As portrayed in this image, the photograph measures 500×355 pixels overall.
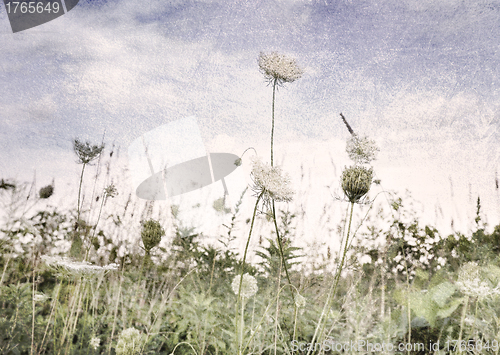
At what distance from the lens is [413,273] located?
165 inches

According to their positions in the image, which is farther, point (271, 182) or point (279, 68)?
point (279, 68)

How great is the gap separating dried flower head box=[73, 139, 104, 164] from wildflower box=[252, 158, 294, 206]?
2.09 metres

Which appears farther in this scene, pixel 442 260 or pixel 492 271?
pixel 442 260

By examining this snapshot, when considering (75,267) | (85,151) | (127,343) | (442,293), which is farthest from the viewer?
(85,151)

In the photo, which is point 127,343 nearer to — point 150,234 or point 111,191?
point 150,234

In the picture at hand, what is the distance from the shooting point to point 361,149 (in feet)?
5.79

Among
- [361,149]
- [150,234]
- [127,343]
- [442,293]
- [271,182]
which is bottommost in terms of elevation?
[127,343]

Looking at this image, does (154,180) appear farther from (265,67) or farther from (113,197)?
(265,67)

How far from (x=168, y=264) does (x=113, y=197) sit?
2.57 feet

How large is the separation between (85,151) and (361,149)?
2.33 meters

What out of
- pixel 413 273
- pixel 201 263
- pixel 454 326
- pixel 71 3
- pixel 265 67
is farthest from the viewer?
pixel 413 273

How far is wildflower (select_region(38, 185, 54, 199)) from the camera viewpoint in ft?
11.0

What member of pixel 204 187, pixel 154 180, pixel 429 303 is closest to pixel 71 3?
pixel 154 180

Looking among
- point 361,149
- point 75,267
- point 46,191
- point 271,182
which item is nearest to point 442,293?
point 361,149
